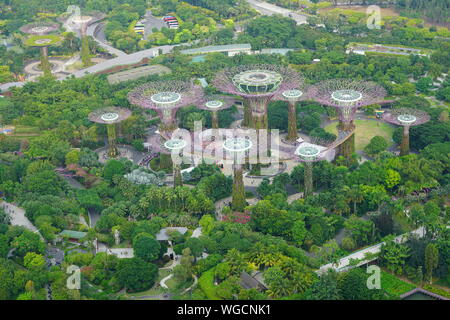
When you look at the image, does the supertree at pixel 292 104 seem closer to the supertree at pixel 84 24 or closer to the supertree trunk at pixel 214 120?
the supertree trunk at pixel 214 120

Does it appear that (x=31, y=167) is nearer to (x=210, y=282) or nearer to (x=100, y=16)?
(x=210, y=282)

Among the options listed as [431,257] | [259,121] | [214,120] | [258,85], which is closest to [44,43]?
[214,120]

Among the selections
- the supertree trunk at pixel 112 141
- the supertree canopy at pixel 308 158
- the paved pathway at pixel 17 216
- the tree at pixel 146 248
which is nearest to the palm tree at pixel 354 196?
the supertree canopy at pixel 308 158

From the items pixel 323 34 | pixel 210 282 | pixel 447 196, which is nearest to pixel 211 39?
pixel 323 34

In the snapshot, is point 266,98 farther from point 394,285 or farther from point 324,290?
point 324,290

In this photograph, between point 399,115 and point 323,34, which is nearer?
point 399,115
